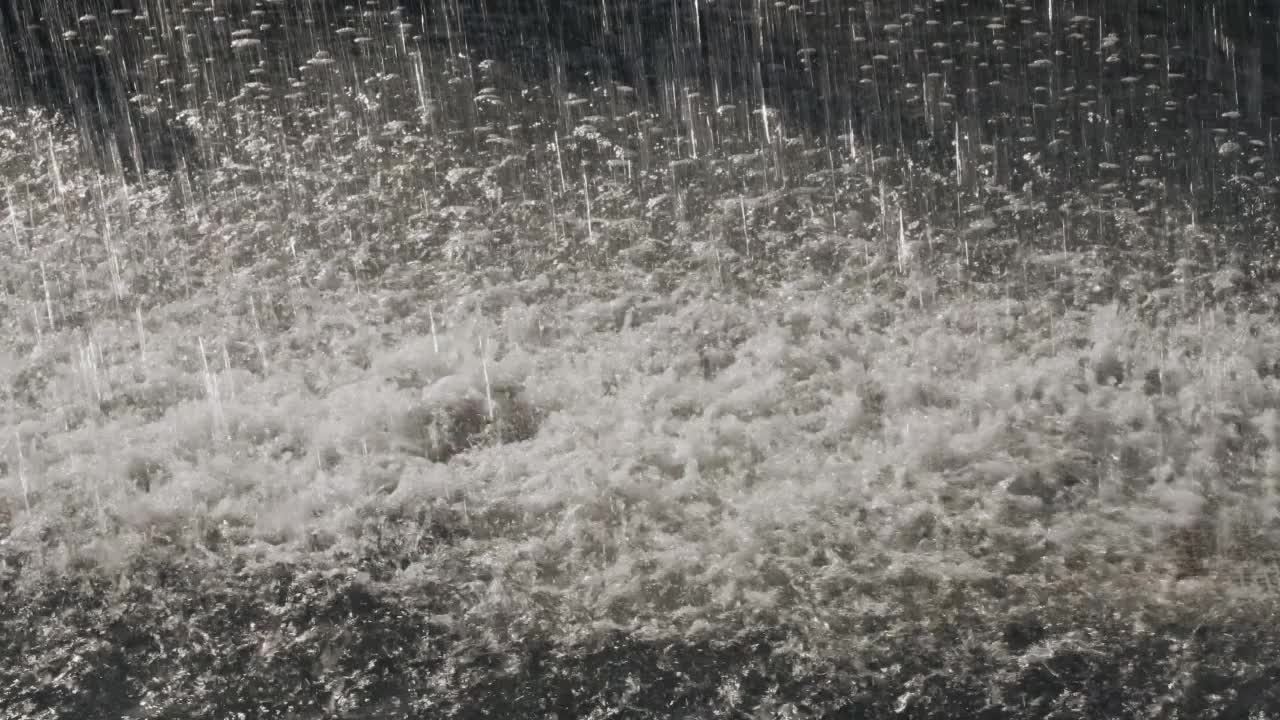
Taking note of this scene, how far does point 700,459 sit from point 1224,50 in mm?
3185

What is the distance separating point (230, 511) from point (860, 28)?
3.34 meters

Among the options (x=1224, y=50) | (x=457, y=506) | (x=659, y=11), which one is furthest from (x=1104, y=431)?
(x=659, y=11)

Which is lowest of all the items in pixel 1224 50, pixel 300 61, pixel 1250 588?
pixel 1250 588

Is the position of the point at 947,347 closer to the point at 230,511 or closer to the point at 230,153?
the point at 230,511

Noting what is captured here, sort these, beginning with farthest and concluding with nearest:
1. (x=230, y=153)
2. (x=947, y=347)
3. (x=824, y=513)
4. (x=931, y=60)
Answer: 1. (x=931, y=60)
2. (x=230, y=153)
3. (x=947, y=347)
4. (x=824, y=513)

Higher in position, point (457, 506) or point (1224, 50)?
point (1224, 50)

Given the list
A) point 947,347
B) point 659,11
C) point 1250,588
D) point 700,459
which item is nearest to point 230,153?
point 659,11

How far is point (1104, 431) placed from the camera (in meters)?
2.74

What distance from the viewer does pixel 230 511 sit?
8.68ft

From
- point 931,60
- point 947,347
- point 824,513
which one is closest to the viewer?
point 824,513

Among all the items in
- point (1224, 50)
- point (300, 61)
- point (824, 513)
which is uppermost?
point (300, 61)

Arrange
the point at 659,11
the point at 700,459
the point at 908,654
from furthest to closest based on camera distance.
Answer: the point at 659,11
the point at 700,459
the point at 908,654

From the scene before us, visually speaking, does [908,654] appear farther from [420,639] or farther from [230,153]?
[230,153]

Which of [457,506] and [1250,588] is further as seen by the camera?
[457,506]
